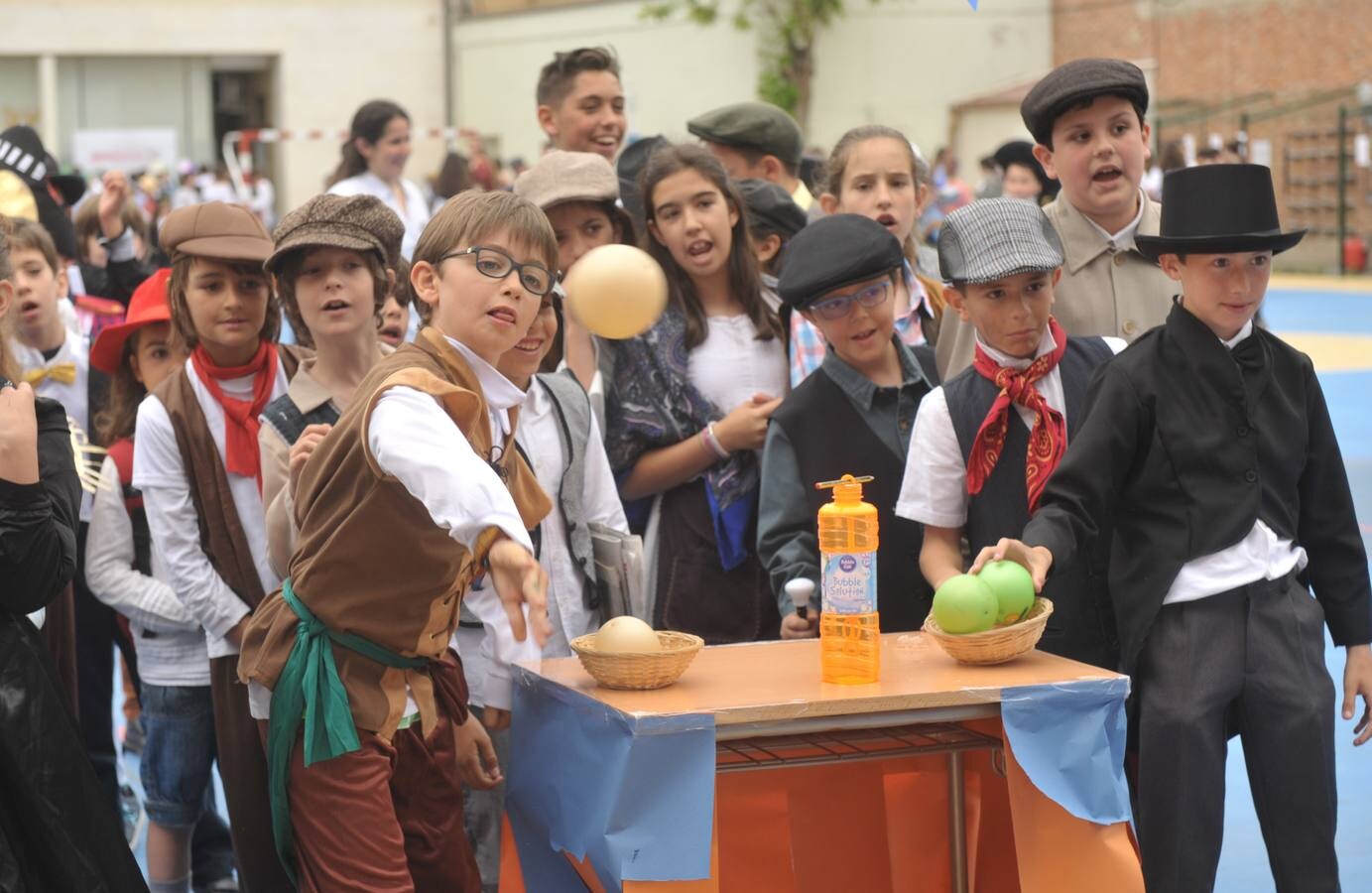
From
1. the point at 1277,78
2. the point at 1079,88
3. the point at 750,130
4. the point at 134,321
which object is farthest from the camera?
the point at 1277,78

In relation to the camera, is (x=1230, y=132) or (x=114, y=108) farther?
(x=114, y=108)

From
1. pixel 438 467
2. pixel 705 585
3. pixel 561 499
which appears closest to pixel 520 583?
pixel 438 467

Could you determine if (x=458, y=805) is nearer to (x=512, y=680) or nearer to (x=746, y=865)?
(x=512, y=680)

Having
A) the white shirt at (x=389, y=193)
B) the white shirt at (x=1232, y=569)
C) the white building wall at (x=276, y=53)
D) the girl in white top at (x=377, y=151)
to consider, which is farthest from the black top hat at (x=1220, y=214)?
the white building wall at (x=276, y=53)

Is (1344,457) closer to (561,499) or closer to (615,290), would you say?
(561,499)

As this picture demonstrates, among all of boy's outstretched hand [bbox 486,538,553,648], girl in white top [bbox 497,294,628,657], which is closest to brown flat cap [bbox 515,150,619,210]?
girl in white top [bbox 497,294,628,657]

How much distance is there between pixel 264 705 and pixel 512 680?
482mm

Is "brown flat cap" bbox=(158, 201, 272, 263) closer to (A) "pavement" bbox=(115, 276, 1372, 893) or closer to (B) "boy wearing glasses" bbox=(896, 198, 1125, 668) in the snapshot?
(B) "boy wearing glasses" bbox=(896, 198, 1125, 668)

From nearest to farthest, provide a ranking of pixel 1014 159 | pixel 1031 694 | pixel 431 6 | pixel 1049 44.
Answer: pixel 1031 694
pixel 1014 159
pixel 1049 44
pixel 431 6

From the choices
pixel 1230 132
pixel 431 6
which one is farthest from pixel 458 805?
pixel 431 6

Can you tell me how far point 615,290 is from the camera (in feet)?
11.0

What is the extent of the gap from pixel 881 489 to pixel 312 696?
4.51 ft

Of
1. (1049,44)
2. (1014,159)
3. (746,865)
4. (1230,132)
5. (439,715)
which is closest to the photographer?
(439,715)

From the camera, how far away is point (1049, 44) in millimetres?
32469
